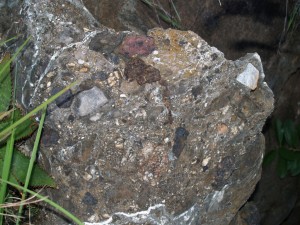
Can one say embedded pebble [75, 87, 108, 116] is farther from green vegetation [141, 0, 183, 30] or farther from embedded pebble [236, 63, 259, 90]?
green vegetation [141, 0, 183, 30]

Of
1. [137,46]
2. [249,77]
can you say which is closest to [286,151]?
[249,77]

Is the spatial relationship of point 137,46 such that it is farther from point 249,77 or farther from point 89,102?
point 249,77

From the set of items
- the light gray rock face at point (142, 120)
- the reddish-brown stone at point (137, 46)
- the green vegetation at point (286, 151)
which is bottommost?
the green vegetation at point (286, 151)

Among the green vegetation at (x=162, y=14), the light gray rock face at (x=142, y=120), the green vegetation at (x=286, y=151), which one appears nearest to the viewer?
the light gray rock face at (x=142, y=120)

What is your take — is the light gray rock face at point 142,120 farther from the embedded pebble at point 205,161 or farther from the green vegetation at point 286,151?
the green vegetation at point 286,151

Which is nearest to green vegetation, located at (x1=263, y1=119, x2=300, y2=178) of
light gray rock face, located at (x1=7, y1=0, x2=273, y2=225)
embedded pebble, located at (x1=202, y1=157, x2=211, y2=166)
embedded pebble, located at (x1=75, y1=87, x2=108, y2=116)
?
light gray rock face, located at (x1=7, y1=0, x2=273, y2=225)

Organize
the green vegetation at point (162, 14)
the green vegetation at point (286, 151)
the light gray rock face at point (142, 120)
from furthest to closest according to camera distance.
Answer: the green vegetation at point (286, 151), the green vegetation at point (162, 14), the light gray rock face at point (142, 120)

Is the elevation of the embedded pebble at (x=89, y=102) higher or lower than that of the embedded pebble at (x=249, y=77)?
higher

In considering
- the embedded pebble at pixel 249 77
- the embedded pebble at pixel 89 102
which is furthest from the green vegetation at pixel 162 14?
the embedded pebble at pixel 89 102
